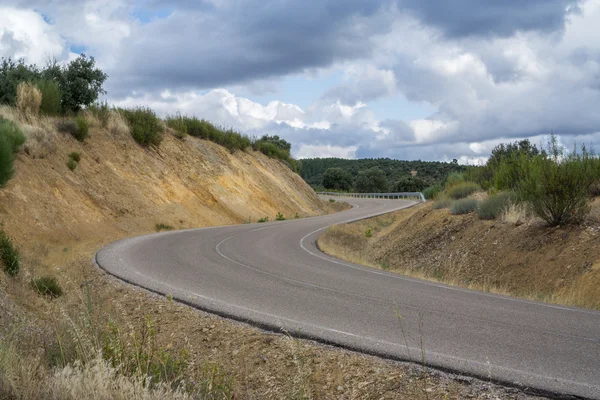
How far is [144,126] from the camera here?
1417 inches

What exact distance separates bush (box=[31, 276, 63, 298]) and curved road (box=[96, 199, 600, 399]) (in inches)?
55.1

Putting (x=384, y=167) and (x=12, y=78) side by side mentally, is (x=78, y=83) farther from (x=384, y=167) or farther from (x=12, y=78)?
(x=384, y=167)

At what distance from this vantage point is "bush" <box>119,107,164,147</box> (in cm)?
3525

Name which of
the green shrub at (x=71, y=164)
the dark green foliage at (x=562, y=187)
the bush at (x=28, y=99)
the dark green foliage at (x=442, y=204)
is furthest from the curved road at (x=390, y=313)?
the bush at (x=28, y=99)

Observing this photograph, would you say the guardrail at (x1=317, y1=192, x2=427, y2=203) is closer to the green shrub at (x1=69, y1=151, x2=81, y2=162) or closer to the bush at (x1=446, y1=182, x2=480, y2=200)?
the bush at (x1=446, y1=182, x2=480, y2=200)

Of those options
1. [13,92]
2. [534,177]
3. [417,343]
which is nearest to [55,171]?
[13,92]

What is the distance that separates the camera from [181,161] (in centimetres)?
3769

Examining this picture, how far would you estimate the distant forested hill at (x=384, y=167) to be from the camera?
114 m

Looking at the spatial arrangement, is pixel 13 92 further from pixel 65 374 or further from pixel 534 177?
pixel 65 374

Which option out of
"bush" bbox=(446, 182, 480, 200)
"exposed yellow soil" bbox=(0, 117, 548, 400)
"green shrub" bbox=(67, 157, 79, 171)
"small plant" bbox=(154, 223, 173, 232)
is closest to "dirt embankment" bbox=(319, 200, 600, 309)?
"bush" bbox=(446, 182, 480, 200)

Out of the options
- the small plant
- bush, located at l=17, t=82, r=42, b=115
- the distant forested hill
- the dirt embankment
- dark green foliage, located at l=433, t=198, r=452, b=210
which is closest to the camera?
the dirt embankment

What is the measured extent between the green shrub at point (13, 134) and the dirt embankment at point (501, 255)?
1302 cm

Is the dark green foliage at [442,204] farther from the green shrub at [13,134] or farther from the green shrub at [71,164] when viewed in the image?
the green shrub at [13,134]

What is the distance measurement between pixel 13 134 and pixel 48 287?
14139mm
